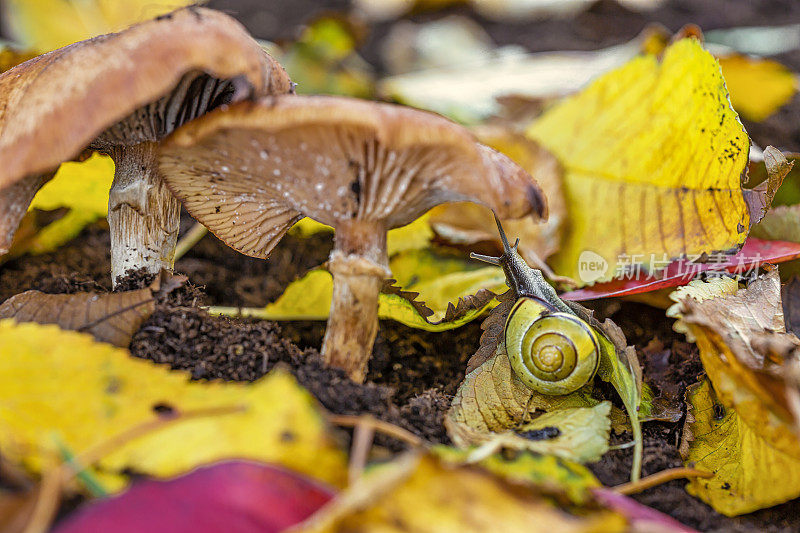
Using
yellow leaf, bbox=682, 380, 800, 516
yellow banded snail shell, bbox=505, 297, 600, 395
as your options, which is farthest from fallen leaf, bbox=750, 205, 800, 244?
yellow banded snail shell, bbox=505, 297, 600, 395

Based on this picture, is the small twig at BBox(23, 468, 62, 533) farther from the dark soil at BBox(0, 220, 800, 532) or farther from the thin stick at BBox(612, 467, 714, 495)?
the thin stick at BBox(612, 467, 714, 495)

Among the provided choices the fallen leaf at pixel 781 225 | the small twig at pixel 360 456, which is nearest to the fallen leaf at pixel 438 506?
the small twig at pixel 360 456

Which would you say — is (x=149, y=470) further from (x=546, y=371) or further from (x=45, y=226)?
(x=45, y=226)

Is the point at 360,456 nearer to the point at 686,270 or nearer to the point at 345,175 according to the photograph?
the point at 345,175

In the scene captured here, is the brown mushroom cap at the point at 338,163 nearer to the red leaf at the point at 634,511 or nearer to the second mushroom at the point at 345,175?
the second mushroom at the point at 345,175

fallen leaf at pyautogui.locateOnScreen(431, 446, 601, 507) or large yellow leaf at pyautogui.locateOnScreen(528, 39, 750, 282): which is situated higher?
large yellow leaf at pyautogui.locateOnScreen(528, 39, 750, 282)

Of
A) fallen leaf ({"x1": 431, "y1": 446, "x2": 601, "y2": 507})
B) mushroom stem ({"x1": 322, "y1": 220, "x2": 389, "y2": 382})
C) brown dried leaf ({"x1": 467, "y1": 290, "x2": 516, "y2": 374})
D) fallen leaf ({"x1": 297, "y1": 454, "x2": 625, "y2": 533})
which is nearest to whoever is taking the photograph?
fallen leaf ({"x1": 297, "y1": 454, "x2": 625, "y2": 533})

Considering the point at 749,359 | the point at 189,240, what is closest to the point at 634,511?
the point at 749,359

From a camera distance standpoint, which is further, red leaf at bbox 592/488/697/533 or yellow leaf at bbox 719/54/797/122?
yellow leaf at bbox 719/54/797/122
